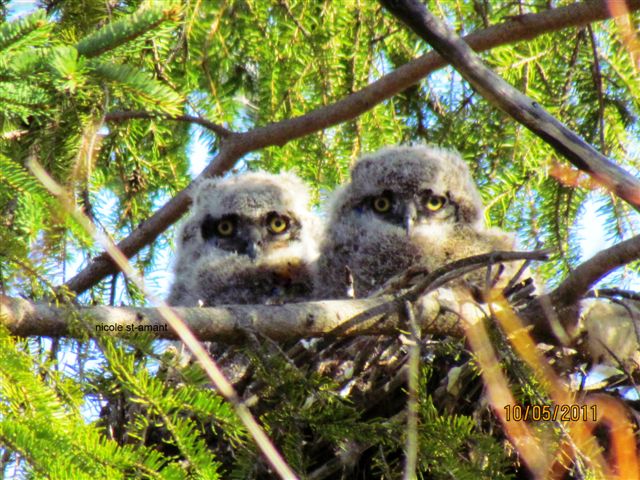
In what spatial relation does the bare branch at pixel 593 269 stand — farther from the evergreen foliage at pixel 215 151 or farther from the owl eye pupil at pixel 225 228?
the owl eye pupil at pixel 225 228

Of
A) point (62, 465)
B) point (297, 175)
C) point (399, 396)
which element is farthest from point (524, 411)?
point (297, 175)

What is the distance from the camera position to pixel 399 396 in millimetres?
2906

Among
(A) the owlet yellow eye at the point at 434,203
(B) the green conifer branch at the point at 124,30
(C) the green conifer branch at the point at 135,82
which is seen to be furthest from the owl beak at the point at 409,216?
(B) the green conifer branch at the point at 124,30

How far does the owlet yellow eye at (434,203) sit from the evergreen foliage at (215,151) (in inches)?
9.4

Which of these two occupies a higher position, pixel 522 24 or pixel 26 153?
pixel 522 24

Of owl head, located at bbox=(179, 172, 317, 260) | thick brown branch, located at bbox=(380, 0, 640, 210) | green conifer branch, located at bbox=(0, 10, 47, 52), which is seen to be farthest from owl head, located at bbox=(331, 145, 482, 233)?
green conifer branch, located at bbox=(0, 10, 47, 52)

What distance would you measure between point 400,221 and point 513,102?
1.76m

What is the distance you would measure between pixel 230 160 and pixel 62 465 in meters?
2.53

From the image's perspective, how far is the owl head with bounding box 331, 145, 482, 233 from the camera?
13.5ft

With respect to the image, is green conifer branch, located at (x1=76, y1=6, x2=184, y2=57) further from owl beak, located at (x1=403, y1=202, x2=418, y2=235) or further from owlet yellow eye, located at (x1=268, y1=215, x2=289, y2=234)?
owlet yellow eye, located at (x1=268, y1=215, x2=289, y2=234)

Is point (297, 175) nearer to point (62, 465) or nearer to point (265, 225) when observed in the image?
point (265, 225)

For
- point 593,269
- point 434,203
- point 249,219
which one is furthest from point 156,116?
point 593,269

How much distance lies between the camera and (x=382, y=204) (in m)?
4.20
